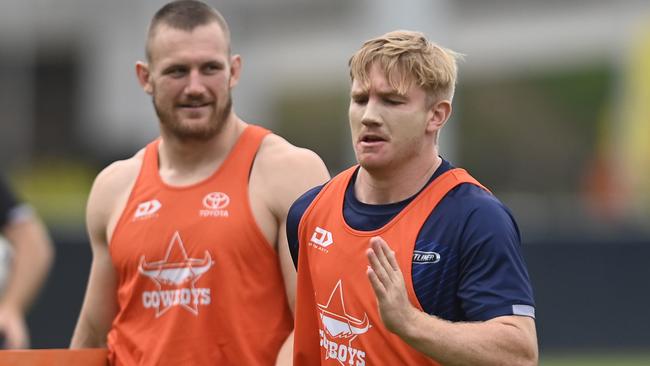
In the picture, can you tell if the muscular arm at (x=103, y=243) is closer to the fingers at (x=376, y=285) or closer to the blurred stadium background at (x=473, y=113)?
the fingers at (x=376, y=285)

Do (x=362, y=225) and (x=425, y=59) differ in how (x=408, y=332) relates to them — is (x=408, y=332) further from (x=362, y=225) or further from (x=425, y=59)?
(x=425, y=59)

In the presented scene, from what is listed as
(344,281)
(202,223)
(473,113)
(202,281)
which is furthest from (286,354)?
(473,113)

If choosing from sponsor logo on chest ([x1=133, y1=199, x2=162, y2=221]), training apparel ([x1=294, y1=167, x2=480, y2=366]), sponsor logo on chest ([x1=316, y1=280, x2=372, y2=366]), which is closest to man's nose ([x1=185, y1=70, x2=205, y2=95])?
sponsor logo on chest ([x1=133, y1=199, x2=162, y2=221])

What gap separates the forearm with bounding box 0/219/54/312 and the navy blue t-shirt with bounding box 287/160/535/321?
3.99 meters

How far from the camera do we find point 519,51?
39938 millimetres

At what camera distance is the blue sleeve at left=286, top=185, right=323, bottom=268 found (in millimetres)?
5297

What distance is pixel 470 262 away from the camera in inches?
183

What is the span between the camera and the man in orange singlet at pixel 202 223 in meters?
5.78

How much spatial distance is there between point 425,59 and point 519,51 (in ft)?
117

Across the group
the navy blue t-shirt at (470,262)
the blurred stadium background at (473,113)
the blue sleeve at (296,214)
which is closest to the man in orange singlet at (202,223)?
the blue sleeve at (296,214)

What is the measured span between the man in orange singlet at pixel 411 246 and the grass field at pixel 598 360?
9735 millimetres

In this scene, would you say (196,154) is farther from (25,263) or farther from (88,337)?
(25,263)

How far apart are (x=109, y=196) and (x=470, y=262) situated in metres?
2.12

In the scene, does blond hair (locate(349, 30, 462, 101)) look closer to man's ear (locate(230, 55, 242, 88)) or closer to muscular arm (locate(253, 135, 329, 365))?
muscular arm (locate(253, 135, 329, 365))
